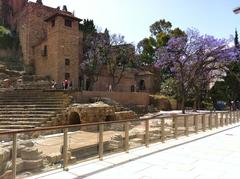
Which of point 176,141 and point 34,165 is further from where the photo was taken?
point 176,141

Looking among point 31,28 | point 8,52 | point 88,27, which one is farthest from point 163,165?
point 8,52

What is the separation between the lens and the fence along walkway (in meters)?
6.17

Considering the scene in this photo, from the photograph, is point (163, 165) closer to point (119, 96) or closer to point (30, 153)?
point (30, 153)

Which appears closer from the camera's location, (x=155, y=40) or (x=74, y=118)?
(x=74, y=118)

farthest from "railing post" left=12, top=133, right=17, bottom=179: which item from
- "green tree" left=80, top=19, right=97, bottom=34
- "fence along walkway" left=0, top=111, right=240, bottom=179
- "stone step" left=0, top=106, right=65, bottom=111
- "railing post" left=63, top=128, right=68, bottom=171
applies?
"green tree" left=80, top=19, right=97, bottom=34

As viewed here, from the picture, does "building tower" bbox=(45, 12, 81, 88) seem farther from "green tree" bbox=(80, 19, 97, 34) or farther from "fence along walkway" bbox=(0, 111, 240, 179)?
"fence along walkway" bbox=(0, 111, 240, 179)

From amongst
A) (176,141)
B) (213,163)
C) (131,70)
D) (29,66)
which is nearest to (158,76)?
(131,70)

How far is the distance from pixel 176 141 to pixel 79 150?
5053 millimetres

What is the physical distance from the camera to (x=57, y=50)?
39469 millimetres

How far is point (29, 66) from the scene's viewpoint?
45750 mm

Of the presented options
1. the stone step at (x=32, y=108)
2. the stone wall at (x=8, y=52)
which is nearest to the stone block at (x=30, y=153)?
the stone step at (x=32, y=108)

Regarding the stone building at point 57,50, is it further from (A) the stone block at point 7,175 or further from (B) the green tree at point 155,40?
(A) the stone block at point 7,175

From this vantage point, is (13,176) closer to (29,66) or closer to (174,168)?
(174,168)

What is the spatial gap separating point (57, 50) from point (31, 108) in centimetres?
1675
